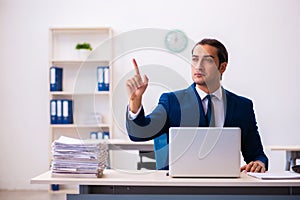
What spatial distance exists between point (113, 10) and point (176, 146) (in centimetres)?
418

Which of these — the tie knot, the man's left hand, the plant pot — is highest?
the plant pot

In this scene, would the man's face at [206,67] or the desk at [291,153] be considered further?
the desk at [291,153]

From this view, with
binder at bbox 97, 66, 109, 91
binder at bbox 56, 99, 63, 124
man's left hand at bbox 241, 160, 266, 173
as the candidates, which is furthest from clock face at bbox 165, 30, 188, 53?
man's left hand at bbox 241, 160, 266, 173

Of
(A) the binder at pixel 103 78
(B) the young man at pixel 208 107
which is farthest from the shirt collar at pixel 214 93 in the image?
(A) the binder at pixel 103 78

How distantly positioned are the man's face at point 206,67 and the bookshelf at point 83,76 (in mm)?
3451

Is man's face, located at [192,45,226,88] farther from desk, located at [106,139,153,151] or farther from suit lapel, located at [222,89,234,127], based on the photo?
desk, located at [106,139,153,151]

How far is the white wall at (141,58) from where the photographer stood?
6016mm

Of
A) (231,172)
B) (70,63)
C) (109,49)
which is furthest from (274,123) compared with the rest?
(231,172)

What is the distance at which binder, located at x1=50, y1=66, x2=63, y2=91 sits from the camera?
232 inches

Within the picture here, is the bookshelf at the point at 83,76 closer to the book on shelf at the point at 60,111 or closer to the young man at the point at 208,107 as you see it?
the book on shelf at the point at 60,111

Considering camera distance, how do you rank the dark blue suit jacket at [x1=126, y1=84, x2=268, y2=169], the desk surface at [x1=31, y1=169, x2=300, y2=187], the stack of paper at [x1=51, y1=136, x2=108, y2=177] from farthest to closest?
the dark blue suit jacket at [x1=126, y1=84, x2=268, y2=169] → the stack of paper at [x1=51, y1=136, x2=108, y2=177] → the desk surface at [x1=31, y1=169, x2=300, y2=187]

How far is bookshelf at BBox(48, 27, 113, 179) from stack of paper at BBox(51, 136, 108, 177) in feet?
12.2

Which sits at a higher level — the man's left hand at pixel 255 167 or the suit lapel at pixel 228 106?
the suit lapel at pixel 228 106

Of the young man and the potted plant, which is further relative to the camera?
the potted plant
